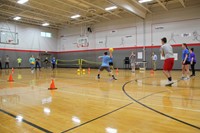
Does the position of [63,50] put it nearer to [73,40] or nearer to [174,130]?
[73,40]

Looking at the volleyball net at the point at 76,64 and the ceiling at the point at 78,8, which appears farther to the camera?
the volleyball net at the point at 76,64

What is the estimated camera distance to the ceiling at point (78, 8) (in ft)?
50.6

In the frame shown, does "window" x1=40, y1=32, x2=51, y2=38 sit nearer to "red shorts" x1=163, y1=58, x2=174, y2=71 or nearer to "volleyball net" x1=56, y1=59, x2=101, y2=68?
"volleyball net" x1=56, y1=59, x2=101, y2=68

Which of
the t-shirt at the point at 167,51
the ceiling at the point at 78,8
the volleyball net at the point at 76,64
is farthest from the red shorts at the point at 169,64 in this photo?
the volleyball net at the point at 76,64

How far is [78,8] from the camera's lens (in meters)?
16.9

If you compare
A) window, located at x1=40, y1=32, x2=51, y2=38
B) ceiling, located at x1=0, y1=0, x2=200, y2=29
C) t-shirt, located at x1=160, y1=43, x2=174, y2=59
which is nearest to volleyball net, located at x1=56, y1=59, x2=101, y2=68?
window, located at x1=40, y1=32, x2=51, y2=38

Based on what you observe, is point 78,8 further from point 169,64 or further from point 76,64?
point 169,64

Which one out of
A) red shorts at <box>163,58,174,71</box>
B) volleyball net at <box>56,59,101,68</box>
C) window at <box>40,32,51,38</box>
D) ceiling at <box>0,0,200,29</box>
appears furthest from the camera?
window at <box>40,32,51,38</box>

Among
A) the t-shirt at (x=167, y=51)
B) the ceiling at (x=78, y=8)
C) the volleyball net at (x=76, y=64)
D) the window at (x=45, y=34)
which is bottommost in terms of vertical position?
the volleyball net at (x=76, y=64)

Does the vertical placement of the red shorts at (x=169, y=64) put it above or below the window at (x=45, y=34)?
below

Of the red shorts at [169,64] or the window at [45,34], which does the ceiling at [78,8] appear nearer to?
the window at [45,34]

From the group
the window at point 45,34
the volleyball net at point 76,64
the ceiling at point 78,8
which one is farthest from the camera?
the window at point 45,34

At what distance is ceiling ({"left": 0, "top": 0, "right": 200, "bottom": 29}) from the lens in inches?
607

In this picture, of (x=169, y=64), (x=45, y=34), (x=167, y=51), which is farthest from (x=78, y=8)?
(x=169, y=64)
